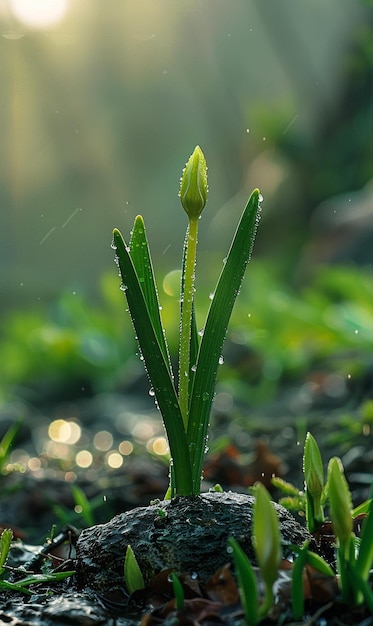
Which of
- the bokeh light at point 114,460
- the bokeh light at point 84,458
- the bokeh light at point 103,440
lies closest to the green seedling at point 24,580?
the bokeh light at point 114,460

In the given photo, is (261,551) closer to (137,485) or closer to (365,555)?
(365,555)

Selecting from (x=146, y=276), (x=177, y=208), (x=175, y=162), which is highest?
(x=175, y=162)

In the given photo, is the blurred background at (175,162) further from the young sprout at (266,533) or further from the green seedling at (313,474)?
the young sprout at (266,533)

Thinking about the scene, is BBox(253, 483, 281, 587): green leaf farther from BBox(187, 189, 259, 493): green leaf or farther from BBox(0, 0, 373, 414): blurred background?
BBox(0, 0, 373, 414): blurred background

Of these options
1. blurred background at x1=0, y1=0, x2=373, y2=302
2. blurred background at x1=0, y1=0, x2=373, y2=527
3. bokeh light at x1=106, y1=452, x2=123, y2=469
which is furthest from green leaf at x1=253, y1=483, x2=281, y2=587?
blurred background at x1=0, y1=0, x2=373, y2=302

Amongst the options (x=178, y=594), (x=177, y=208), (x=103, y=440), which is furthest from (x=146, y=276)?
(x=177, y=208)

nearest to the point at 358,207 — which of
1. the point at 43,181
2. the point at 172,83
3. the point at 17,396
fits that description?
the point at 17,396
